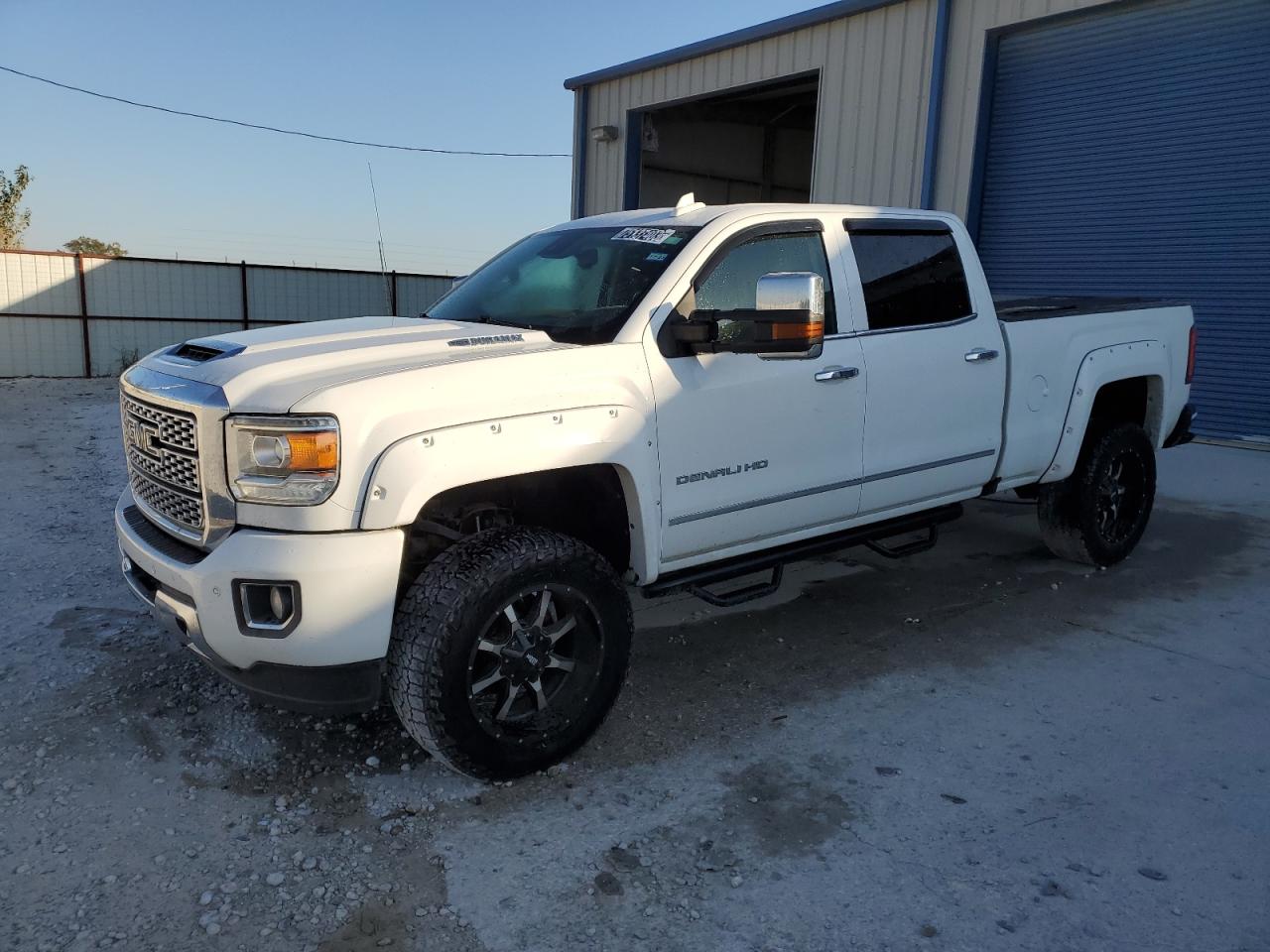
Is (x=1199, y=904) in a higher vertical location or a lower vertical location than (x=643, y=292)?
lower

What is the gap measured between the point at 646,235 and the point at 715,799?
2.23 m

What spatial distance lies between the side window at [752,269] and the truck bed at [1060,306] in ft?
4.28

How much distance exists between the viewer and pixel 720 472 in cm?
358

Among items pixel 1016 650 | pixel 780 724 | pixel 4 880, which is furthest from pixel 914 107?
pixel 4 880

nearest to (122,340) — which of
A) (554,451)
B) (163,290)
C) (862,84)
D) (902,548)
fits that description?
(163,290)

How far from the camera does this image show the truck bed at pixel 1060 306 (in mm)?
4984

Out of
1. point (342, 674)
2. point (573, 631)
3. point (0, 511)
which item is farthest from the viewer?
point (0, 511)

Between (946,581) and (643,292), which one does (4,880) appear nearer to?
(643,292)

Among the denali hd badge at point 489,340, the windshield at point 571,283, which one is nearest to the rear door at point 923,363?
the windshield at point 571,283

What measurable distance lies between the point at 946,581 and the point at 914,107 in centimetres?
815

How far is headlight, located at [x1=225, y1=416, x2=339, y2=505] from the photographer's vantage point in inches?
107

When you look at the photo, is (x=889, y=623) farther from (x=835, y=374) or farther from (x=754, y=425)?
(x=754, y=425)

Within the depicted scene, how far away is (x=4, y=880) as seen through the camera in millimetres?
2596

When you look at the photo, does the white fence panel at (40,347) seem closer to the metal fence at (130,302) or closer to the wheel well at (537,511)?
the metal fence at (130,302)
